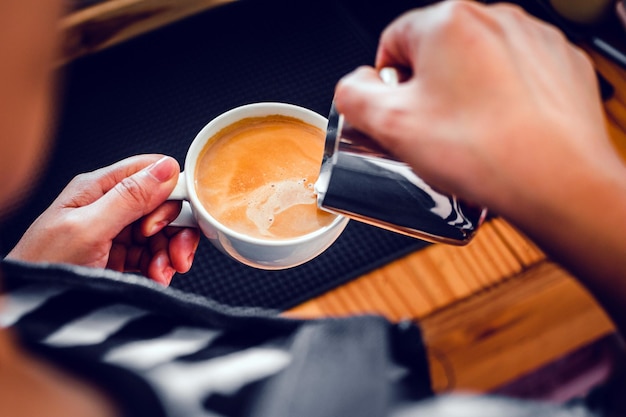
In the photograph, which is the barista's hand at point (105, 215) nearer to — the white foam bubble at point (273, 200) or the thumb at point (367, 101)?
the white foam bubble at point (273, 200)

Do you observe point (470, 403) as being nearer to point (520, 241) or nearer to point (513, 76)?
point (513, 76)

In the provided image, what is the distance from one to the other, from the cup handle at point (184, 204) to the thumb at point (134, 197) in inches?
0.6

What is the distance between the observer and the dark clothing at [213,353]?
1.15 ft

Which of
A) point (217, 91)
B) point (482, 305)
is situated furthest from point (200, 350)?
point (217, 91)

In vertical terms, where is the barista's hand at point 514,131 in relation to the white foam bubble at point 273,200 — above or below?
above

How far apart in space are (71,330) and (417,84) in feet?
0.86

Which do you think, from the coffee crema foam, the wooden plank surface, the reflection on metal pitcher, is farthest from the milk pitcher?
the wooden plank surface

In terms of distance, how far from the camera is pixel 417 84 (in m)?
0.33

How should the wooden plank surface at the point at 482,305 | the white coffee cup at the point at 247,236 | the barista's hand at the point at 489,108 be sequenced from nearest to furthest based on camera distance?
the barista's hand at the point at 489,108 < the white coffee cup at the point at 247,236 < the wooden plank surface at the point at 482,305

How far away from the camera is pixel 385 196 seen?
41 cm

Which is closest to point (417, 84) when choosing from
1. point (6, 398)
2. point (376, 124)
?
point (376, 124)

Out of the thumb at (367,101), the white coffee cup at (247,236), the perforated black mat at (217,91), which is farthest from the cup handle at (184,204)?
the thumb at (367,101)

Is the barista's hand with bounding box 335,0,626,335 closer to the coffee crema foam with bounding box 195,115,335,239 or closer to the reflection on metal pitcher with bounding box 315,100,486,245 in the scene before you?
the reflection on metal pitcher with bounding box 315,100,486,245

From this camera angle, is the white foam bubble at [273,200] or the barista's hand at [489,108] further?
the white foam bubble at [273,200]
